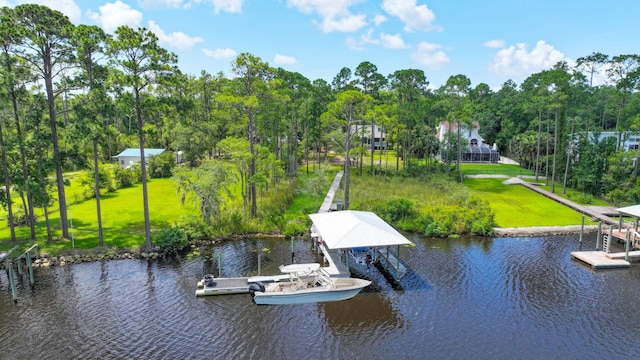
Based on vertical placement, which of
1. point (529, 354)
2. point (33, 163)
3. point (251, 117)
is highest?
point (251, 117)

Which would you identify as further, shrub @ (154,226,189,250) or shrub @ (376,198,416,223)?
shrub @ (376,198,416,223)

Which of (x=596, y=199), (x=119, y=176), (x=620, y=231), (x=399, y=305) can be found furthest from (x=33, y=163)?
(x=596, y=199)

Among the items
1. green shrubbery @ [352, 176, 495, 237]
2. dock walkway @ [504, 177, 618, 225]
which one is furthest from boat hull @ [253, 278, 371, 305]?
dock walkway @ [504, 177, 618, 225]

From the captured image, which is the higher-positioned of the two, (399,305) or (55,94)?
(55,94)

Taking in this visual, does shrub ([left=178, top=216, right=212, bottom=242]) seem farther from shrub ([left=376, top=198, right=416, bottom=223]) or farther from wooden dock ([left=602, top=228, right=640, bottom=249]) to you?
wooden dock ([left=602, top=228, right=640, bottom=249])

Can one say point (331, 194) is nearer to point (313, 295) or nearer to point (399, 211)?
point (399, 211)

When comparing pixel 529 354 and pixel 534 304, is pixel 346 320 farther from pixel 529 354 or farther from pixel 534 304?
pixel 534 304
